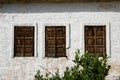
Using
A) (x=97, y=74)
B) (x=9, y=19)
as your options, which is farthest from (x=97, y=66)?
(x=9, y=19)

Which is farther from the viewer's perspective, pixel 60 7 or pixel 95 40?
pixel 60 7

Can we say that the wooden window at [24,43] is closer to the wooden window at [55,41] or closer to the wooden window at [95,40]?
the wooden window at [55,41]

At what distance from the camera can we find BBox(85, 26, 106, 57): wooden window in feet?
35.1

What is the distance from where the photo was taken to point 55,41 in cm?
1080

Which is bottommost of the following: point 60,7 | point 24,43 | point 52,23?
point 24,43

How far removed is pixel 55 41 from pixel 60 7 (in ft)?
3.60

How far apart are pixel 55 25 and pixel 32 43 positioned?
0.93m

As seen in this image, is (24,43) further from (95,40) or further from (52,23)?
(95,40)

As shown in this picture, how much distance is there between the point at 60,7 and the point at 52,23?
0.57 meters

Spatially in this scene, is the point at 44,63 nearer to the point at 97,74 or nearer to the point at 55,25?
the point at 55,25

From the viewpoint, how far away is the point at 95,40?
10734 mm

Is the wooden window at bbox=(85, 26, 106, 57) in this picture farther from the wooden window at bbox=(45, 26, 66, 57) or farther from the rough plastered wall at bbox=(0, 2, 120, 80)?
the wooden window at bbox=(45, 26, 66, 57)

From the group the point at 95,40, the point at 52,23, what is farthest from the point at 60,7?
the point at 95,40

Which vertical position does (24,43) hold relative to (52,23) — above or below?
below
